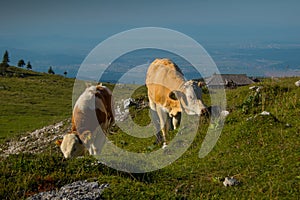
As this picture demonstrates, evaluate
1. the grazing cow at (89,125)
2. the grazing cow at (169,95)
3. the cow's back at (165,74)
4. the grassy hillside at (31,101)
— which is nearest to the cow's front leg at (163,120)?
the grazing cow at (169,95)

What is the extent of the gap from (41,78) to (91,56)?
91331mm

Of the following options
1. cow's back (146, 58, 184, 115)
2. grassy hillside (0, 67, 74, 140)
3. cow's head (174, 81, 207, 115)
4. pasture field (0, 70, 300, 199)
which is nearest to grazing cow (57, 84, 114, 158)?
pasture field (0, 70, 300, 199)

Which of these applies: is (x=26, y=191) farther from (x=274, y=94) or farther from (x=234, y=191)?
(x=274, y=94)

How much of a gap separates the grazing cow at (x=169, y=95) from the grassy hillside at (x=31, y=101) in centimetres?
2416

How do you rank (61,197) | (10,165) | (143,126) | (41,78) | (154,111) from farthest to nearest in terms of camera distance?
(41,78), (143,126), (154,111), (10,165), (61,197)

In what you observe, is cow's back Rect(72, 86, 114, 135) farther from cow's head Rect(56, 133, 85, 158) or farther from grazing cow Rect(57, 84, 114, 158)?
cow's head Rect(56, 133, 85, 158)

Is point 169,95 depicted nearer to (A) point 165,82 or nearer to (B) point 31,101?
(A) point 165,82

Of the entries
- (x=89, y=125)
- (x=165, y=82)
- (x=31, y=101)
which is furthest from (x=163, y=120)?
(x=31, y=101)

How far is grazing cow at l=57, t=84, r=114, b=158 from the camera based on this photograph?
1460cm

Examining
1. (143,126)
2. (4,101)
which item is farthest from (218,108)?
(4,101)

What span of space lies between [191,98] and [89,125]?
4.40 metres

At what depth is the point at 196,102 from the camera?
1568 centimetres

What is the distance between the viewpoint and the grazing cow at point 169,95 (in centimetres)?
1584

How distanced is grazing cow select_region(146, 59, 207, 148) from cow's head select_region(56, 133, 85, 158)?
3.40 m
